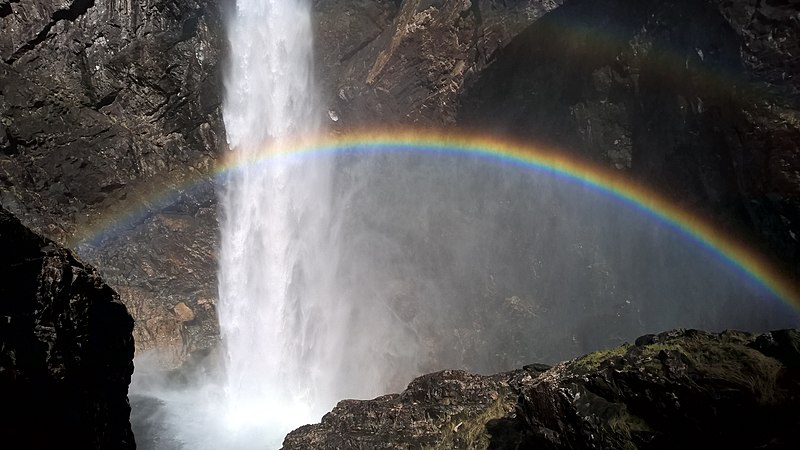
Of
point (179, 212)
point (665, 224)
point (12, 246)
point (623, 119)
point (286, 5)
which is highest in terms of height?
point (286, 5)

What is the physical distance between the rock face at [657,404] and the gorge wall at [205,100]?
1042cm

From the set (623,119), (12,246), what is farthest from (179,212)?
(12,246)

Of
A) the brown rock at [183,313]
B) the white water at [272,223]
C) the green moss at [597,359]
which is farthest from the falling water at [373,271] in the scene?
the green moss at [597,359]

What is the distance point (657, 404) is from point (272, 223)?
23.5 metres

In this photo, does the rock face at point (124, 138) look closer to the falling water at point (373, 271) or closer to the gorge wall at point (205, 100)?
the gorge wall at point (205, 100)

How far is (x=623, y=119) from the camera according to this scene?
21.1 meters

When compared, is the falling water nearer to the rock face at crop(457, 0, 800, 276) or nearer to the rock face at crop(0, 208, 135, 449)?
the rock face at crop(457, 0, 800, 276)

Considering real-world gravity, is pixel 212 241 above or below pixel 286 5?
below

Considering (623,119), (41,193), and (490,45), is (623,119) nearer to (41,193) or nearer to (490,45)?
(490,45)

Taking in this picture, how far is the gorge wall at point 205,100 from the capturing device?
810 inches

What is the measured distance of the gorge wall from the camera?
2058 cm

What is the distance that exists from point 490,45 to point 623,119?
6.52 m

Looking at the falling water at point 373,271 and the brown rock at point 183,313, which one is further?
the brown rock at point 183,313

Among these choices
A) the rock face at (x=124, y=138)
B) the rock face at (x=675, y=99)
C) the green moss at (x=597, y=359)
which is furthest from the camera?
the rock face at (x=124, y=138)
